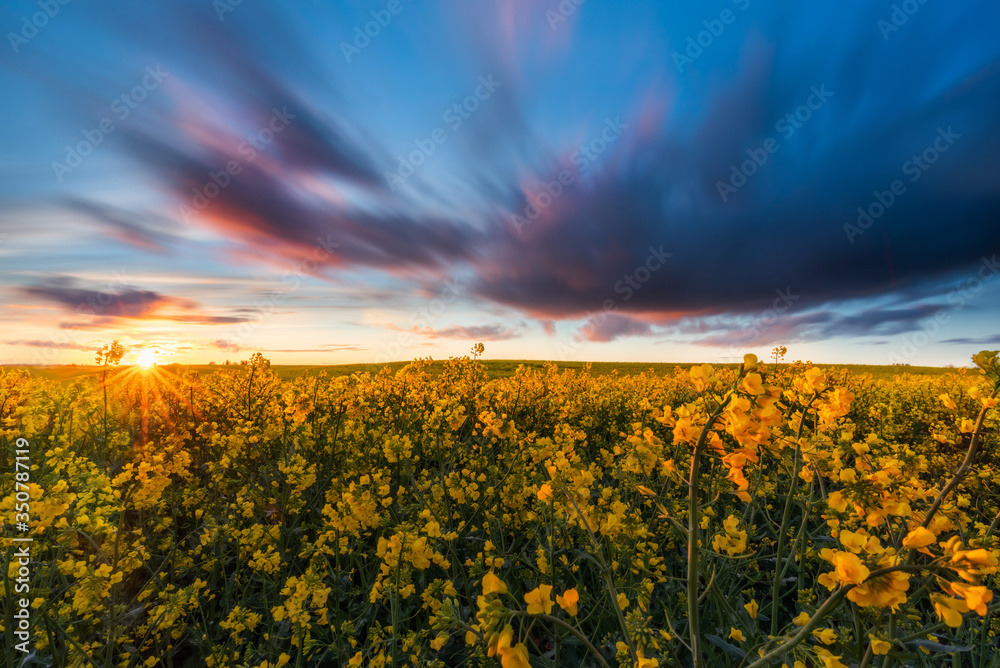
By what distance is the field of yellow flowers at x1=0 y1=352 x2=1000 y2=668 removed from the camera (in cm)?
139

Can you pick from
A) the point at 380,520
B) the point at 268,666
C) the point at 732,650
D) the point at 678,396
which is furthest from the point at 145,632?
the point at 678,396

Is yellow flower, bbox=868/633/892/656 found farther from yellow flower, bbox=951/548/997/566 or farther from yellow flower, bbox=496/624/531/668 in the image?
yellow flower, bbox=496/624/531/668

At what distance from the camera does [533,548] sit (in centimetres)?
414

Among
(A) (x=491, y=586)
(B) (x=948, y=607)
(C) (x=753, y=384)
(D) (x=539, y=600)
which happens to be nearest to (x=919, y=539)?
(B) (x=948, y=607)

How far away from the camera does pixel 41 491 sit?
8.66 feet

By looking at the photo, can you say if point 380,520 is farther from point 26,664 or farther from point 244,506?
point 26,664

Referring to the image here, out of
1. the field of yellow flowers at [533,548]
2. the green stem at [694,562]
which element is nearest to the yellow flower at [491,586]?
the field of yellow flowers at [533,548]

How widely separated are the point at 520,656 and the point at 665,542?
341cm

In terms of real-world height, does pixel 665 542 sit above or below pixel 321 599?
below

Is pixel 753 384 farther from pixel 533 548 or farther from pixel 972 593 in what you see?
pixel 533 548

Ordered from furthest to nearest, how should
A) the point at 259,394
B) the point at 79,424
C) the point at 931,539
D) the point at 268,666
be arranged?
the point at 259,394 < the point at 79,424 < the point at 268,666 < the point at 931,539

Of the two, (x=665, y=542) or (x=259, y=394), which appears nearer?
(x=665, y=542)

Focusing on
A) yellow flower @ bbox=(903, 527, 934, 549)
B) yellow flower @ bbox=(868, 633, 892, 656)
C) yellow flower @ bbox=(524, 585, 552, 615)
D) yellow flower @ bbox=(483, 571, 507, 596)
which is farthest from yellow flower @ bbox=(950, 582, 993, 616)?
yellow flower @ bbox=(483, 571, 507, 596)

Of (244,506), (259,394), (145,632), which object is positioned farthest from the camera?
(259,394)
